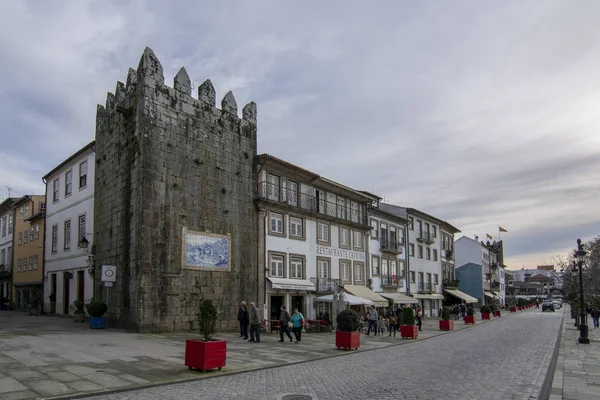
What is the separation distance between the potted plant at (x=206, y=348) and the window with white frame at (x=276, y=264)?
1473 centimetres

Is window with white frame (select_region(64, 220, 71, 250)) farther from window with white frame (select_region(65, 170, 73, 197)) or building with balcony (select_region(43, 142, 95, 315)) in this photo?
window with white frame (select_region(65, 170, 73, 197))

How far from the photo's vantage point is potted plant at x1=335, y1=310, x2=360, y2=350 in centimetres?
1817

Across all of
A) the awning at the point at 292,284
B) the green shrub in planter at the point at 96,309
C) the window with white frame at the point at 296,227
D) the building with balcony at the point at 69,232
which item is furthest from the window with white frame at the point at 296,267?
the green shrub in planter at the point at 96,309

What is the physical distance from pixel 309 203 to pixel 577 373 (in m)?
19.2

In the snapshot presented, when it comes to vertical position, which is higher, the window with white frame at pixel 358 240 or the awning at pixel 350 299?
the window with white frame at pixel 358 240

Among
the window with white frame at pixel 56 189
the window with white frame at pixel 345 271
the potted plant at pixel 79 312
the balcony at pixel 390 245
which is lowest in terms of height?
Result: the potted plant at pixel 79 312

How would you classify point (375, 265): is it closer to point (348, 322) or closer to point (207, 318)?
point (348, 322)

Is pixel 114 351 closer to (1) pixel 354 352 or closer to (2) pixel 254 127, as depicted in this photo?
(1) pixel 354 352

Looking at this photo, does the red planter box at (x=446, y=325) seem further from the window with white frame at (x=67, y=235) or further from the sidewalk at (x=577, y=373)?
the window with white frame at (x=67, y=235)

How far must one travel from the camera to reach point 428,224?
166ft

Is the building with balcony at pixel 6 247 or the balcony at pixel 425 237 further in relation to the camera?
Result: the balcony at pixel 425 237

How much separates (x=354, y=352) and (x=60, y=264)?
19.7m

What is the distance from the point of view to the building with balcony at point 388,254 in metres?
37.4

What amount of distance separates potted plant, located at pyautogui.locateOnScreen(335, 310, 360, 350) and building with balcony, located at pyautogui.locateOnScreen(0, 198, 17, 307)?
32003 mm
